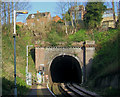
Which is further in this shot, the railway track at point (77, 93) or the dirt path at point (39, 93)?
the railway track at point (77, 93)

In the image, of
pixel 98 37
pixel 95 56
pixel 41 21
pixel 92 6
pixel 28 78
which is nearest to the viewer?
pixel 28 78

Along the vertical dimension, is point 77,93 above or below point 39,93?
below

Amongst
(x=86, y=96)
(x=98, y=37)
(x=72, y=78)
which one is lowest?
(x=72, y=78)

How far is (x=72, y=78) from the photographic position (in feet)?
121

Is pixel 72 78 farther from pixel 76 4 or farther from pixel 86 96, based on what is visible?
pixel 86 96

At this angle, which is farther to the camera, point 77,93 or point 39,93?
point 77,93

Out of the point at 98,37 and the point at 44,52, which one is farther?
the point at 98,37

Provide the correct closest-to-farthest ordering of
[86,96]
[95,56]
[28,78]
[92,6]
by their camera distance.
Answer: [86,96] < [28,78] < [95,56] < [92,6]

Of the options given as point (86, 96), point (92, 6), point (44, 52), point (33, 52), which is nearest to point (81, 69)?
point (44, 52)

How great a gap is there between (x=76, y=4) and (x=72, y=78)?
53.6ft

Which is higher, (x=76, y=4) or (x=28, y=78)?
(x=76, y=4)

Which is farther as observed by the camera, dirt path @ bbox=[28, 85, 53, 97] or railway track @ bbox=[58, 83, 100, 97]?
railway track @ bbox=[58, 83, 100, 97]

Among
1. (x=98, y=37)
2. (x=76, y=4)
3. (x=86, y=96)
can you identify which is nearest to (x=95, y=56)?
(x=98, y=37)

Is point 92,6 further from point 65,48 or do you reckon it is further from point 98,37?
point 65,48
